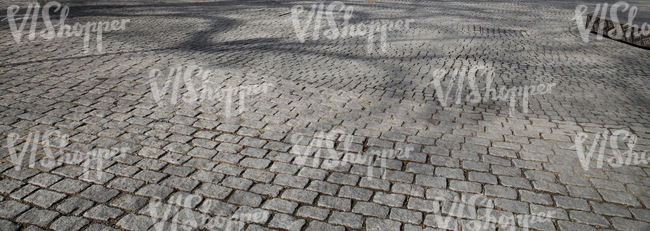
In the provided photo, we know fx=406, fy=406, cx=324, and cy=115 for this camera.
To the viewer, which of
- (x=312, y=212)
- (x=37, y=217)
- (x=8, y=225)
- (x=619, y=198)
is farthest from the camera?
(x=619, y=198)

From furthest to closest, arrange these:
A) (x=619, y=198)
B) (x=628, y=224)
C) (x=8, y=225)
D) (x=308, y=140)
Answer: (x=308, y=140) < (x=619, y=198) < (x=628, y=224) < (x=8, y=225)

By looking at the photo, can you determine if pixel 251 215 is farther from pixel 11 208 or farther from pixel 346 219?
pixel 11 208

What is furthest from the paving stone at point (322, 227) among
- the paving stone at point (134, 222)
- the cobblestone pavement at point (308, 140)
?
the paving stone at point (134, 222)

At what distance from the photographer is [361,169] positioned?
13.8 feet

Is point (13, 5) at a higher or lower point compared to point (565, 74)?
higher

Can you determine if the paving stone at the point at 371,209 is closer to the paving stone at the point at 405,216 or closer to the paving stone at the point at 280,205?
the paving stone at the point at 405,216

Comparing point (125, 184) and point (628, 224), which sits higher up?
point (125, 184)

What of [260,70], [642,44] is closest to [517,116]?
[260,70]

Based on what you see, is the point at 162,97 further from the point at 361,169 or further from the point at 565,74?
the point at 565,74

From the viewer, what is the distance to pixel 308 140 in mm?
4777

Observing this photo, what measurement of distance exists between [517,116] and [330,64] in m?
3.66


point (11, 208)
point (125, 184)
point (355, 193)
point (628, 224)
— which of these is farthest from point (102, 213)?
point (628, 224)

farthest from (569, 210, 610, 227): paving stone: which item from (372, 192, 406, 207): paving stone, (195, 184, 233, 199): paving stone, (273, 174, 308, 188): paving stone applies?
(195, 184, 233, 199): paving stone

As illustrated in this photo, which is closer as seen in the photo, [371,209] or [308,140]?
[371,209]
